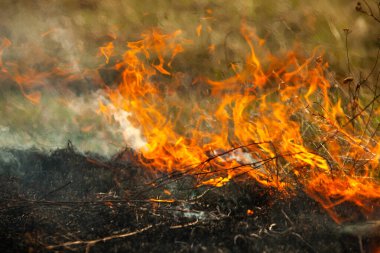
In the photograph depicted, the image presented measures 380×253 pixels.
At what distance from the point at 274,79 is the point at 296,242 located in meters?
2.70

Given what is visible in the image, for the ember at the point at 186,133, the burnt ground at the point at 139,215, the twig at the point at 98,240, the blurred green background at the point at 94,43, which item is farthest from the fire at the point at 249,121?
the twig at the point at 98,240

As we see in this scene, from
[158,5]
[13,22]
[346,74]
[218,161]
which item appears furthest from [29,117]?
[346,74]

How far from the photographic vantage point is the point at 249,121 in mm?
5305

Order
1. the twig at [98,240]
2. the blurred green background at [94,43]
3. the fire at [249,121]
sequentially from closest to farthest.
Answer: the twig at [98,240], the fire at [249,121], the blurred green background at [94,43]

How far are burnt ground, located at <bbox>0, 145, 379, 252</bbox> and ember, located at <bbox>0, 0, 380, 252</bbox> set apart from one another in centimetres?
2

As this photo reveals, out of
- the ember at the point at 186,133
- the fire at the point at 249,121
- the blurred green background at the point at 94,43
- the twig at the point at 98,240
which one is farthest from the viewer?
the blurred green background at the point at 94,43

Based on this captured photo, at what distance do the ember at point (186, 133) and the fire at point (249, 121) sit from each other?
2 cm

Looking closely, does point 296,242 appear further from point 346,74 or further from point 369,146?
point 346,74

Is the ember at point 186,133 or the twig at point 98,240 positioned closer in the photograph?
the twig at point 98,240

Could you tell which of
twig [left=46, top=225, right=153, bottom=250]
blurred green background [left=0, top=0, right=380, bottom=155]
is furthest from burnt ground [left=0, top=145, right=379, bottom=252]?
blurred green background [left=0, top=0, right=380, bottom=155]

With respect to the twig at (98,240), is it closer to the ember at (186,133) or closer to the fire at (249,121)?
the ember at (186,133)

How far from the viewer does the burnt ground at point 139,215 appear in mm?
3588

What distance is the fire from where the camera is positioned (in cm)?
464

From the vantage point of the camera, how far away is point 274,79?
18.0 ft
